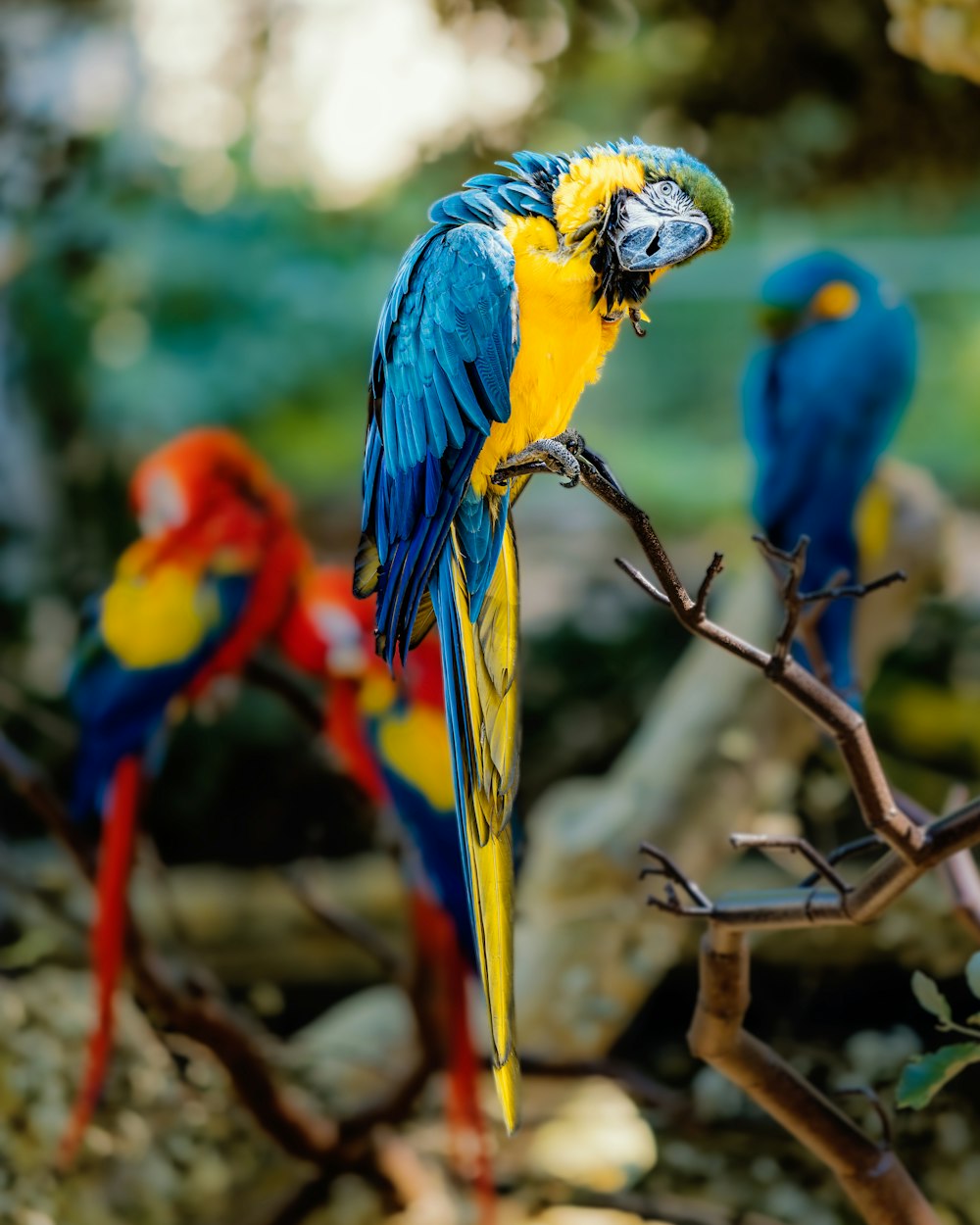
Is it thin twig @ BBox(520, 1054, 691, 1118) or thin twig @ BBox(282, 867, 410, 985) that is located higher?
thin twig @ BBox(282, 867, 410, 985)

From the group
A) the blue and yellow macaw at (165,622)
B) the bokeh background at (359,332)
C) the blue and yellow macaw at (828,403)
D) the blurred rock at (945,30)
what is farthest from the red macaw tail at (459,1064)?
the blurred rock at (945,30)

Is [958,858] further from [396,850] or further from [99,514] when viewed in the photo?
[99,514]

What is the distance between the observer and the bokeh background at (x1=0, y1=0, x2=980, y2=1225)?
166 centimetres

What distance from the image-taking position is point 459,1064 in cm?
150

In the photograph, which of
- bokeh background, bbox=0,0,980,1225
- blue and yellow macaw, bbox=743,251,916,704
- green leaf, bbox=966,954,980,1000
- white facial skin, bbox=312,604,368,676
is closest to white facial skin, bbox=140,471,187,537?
bokeh background, bbox=0,0,980,1225

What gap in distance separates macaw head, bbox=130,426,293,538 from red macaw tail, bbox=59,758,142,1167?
39cm

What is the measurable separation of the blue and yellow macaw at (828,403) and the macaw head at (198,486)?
670 millimetres

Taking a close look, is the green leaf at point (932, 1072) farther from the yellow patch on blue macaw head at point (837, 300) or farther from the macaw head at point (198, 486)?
the macaw head at point (198, 486)

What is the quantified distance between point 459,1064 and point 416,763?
374 millimetres

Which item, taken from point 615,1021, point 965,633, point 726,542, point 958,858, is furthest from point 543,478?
point 958,858

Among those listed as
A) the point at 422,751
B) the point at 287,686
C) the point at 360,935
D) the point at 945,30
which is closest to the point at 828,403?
the point at 945,30

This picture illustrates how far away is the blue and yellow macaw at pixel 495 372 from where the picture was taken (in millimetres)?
678

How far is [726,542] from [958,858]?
84cm

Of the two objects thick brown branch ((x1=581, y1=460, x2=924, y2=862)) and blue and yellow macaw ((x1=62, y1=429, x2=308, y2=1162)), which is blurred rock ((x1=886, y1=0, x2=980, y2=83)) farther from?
blue and yellow macaw ((x1=62, y1=429, x2=308, y2=1162))
